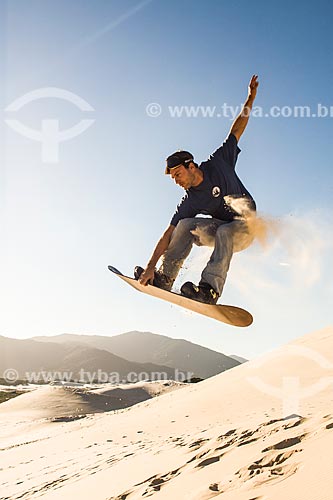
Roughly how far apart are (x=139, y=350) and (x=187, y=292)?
505 ft

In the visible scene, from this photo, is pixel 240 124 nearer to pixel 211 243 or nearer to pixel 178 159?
pixel 178 159

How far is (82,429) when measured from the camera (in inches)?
629

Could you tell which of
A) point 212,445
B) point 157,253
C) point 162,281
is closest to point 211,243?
point 157,253

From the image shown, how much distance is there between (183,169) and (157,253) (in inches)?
45.5

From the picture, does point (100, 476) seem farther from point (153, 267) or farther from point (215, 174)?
point (215, 174)

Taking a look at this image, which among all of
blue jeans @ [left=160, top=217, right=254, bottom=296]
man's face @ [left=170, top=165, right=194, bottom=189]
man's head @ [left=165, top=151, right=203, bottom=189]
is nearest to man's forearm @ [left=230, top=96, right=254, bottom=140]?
man's head @ [left=165, top=151, right=203, bottom=189]

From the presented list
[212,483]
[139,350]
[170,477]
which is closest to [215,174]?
[212,483]

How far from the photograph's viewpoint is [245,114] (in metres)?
6.20

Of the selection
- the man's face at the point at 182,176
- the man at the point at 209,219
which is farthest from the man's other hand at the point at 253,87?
the man's face at the point at 182,176

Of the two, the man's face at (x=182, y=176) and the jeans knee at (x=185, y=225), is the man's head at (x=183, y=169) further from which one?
the jeans knee at (x=185, y=225)

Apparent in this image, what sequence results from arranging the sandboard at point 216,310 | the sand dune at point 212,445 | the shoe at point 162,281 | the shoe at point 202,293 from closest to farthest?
the sand dune at point 212,445
the shoe at point 202,293
the sandboard at point 216,310
the shoe at point 162,281

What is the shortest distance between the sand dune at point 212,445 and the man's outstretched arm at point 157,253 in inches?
98.0

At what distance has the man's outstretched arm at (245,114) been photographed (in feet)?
19.7

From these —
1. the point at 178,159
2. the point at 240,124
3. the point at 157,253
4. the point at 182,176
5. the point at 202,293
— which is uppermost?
the point at 240,124
